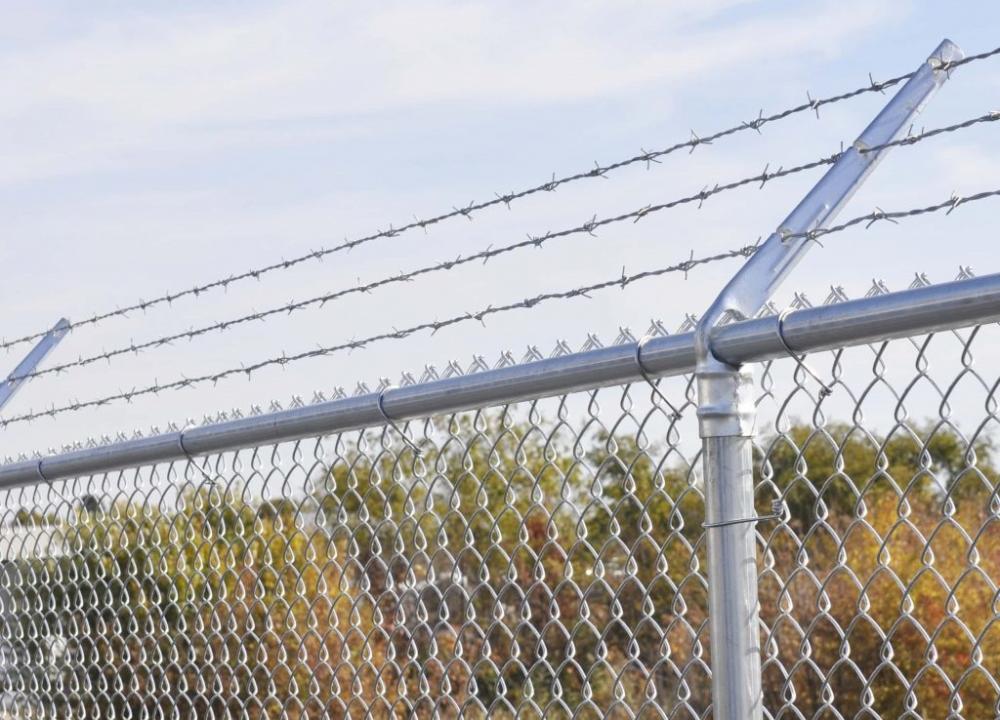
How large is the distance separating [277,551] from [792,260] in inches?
265

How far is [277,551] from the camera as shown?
30.3 feet

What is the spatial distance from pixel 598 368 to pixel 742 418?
0.37m

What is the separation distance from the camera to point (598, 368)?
3.14 metres

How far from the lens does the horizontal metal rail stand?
8.42ft

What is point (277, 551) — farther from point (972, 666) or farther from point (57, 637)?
point (972, 666)

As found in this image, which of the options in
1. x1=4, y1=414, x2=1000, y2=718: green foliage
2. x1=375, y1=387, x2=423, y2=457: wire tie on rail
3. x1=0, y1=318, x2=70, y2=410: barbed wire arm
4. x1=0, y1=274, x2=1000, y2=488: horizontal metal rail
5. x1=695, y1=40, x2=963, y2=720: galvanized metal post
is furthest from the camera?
x1=0, y1=318, x2=70, y2=410: barbed wire arm

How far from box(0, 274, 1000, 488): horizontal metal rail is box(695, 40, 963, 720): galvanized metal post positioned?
7cm

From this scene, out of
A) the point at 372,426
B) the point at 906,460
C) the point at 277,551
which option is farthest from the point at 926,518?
the point at 372,426

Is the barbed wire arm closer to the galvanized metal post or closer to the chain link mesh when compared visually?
the chain link mesh

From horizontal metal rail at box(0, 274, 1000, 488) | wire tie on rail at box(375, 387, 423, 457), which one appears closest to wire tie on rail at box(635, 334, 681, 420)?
horizontal metal rail at box(0, 274, 1000, 488)

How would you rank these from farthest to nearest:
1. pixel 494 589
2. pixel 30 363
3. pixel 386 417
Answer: pixel 494 589
pixel 30 363
pixel 386 417

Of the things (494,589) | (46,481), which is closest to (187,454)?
(46,481)

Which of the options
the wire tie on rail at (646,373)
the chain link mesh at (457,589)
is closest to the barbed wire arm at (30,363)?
the chain link mesh at (457,589)

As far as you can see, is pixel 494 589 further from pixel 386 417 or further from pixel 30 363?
pixel 386 417
